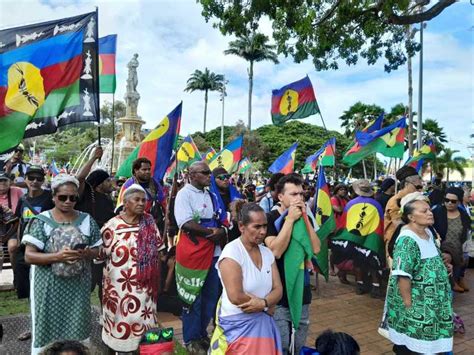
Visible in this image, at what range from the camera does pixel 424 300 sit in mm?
2936

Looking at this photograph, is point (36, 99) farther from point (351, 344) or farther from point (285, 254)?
point (351, 344)

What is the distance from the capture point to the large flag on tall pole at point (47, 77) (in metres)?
3.61

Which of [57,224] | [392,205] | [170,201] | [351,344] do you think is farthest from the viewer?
[392,205]

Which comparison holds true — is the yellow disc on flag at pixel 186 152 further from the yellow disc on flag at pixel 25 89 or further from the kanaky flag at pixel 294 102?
the yellow disc on flag at pixel 25 89

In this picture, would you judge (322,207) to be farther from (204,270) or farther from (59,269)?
(59,269)

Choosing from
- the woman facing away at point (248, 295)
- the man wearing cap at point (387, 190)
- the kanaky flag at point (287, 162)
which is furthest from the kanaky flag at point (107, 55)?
the man wearing cap at point (387, 190)

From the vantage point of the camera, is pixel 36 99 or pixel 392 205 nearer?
pixel 36 99

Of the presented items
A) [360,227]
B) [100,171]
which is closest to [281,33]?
[360,227]

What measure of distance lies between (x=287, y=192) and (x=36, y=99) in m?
2.46

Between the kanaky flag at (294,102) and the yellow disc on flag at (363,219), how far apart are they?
2748 mm

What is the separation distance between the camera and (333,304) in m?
5.65

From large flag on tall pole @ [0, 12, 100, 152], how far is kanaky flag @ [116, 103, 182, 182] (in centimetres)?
117

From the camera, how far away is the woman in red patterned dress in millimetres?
3152

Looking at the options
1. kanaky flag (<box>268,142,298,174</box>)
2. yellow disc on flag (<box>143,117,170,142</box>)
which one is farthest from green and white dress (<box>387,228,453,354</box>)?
kanaky flag (<box>268,142,298,174</box>)
